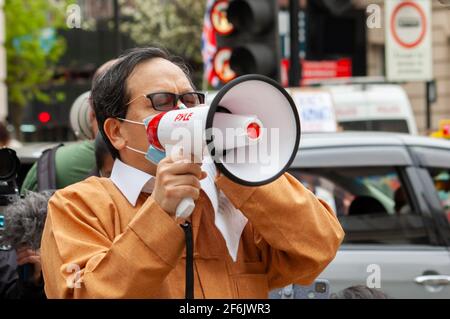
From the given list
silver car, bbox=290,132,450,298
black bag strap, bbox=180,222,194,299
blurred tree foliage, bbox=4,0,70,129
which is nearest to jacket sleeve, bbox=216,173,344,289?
black bag strap, bbox=180,222,194,299

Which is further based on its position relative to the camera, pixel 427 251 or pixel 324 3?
pixel 324 3

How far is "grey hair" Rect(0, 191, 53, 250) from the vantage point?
3.07 metres

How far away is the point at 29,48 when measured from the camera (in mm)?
29969

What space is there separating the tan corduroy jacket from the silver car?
2.17 meters

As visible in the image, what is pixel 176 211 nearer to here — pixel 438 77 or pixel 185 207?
pixel 185 207

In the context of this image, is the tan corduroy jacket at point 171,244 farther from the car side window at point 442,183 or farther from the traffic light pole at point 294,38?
Answer: the traffic light pole at point 294,38

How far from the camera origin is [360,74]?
2669 centimetres

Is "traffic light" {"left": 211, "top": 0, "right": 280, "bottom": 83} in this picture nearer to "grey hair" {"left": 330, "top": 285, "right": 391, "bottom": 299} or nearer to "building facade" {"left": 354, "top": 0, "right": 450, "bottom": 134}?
"grey hair" {"left": 330, "top": 285, "right": 391, "bottom": 299}

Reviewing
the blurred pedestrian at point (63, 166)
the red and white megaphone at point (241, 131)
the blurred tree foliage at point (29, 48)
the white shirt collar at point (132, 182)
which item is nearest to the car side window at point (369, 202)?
the blurred pedestrian at point (63, 166)

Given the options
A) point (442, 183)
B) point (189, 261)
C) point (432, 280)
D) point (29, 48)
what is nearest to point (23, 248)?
point (189, 261)

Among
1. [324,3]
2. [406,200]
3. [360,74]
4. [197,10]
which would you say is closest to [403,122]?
[324,3]

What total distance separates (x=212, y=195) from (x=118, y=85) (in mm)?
353
